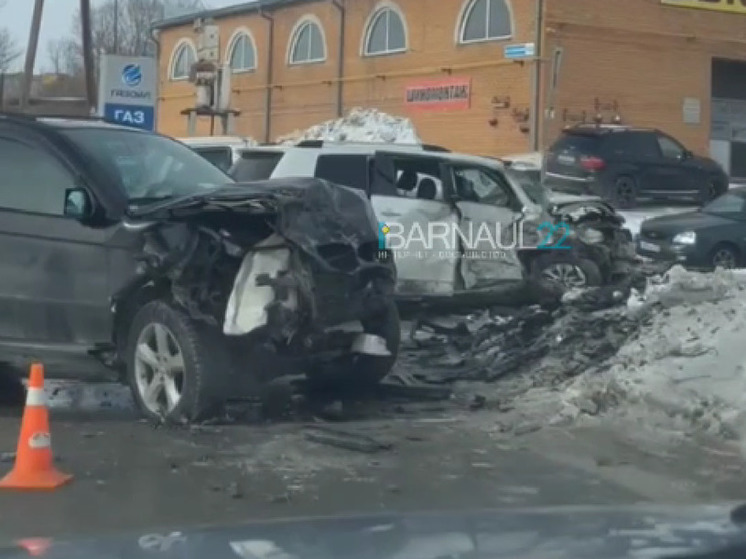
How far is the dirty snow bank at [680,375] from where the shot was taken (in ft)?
29.6

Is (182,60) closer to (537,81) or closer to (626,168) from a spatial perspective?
(537,81)

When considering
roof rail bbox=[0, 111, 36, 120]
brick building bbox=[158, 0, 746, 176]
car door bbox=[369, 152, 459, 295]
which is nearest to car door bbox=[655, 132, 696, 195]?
brick building bbox=[158, 0, 746, 176]

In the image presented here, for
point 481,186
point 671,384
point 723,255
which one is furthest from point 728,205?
point 671,384

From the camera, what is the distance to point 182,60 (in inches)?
1950

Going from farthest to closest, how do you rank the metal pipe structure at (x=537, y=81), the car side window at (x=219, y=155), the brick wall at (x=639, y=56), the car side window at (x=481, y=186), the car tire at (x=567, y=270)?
1. the brick wall at (x=639, y=56)
2. the metal pipe structure at (x=537, y=81)
3. the car side window at (x=219, y=155)
4. the car tire at (x=567, y=270)
5. the car side window at (x=481, y=186)

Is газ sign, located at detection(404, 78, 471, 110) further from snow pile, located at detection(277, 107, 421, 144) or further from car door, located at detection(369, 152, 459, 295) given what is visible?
car door, located at detection(369, 152, 459, 295)

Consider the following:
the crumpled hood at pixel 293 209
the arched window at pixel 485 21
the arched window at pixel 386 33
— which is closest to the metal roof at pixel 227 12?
the arched window at pixel 386 33

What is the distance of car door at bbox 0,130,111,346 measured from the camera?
895 centimetres

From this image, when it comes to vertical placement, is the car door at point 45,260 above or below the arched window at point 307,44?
below

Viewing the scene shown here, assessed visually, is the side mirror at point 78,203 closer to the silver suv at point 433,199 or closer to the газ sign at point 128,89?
the silver suv at point 433,199

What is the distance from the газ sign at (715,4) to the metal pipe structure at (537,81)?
4092 millimetres

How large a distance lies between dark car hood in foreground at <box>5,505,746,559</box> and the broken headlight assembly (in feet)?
40.5

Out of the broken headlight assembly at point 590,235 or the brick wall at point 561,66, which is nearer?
the broken headlight assembly at point 590,235

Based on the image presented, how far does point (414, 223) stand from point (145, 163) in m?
4.41
